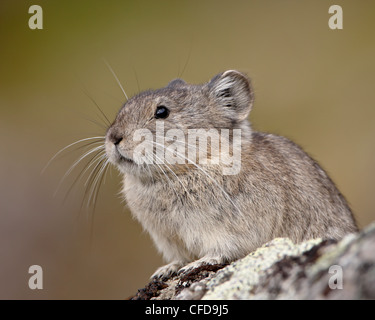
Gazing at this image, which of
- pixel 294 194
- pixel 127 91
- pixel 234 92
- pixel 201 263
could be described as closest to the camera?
pixel 201 263

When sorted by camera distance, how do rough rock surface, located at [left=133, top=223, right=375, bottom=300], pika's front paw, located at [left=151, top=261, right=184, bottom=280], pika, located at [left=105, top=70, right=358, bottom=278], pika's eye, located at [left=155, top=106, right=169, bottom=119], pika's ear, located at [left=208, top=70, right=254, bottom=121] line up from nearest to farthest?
rough rock surface, located at [left=133, top=223, right=375, bottom=300], pika, located at [left=105, top=70, right=358, bottom=278], pika's front paw, located at [left=151, top=261, right=184, bottom=280], pika's eye, located at [left=155, top=106, right=169, bottom=119], pika's ear, located at [left=208, top=70, right=254, bottom=121]

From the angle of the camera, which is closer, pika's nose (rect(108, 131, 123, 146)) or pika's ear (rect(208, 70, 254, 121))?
pika's nose (rect(108, 131, 123, 146))

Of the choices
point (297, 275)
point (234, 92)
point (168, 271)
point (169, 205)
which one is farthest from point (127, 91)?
point (297, 275)

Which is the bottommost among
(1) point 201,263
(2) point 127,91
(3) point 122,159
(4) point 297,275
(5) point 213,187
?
(1) point 201,263

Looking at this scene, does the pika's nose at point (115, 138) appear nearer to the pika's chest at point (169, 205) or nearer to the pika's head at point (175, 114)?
the pika's head at point (175, 114)

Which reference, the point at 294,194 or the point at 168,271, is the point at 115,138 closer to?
the point at 168,271

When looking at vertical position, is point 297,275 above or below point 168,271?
above

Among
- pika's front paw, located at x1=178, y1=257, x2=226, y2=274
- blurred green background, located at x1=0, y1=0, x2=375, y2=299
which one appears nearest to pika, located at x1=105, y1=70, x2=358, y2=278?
pika's front paw, located at x1=178, y1=257, x2=226, y2=274

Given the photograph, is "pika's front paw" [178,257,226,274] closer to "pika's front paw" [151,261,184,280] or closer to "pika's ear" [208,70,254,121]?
"pika's front paw" [151,261,184,280]
